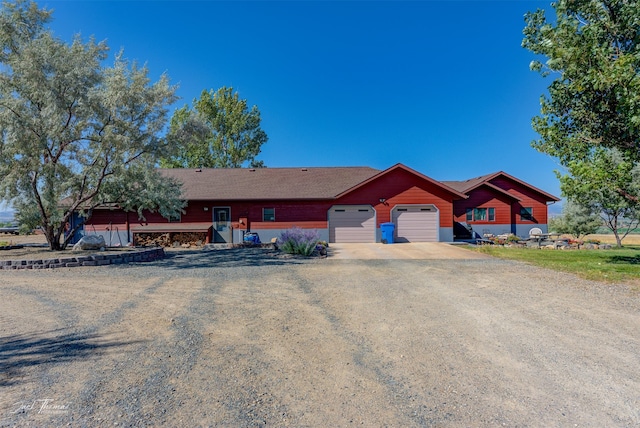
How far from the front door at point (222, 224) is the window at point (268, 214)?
2.06 meters

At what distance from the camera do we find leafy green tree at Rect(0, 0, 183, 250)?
11.1 meters

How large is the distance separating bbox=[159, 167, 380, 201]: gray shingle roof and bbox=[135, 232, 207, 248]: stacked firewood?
218 centimetres

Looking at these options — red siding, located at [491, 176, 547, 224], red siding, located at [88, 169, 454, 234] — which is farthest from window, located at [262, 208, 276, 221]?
red siding, located at [491, 176, 547, 224]

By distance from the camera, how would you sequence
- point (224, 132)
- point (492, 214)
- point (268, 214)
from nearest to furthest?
1. point (268, 214)
2. point (492, 214)
3. point (224, 132)

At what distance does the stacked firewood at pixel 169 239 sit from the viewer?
757 inches

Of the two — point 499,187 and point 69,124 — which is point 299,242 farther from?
point 499,187

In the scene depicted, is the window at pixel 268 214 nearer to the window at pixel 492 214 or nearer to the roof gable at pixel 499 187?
the roof gable at pixel 499 187

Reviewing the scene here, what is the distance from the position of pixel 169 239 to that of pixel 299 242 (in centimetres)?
955

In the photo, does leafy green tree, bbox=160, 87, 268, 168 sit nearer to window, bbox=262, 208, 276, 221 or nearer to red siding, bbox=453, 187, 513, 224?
window, bbox=262, 208, 276, 221

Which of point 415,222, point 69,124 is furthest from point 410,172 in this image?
point 69,124

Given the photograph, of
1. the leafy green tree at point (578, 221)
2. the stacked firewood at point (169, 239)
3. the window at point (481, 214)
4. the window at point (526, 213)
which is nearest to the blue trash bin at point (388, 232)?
the window at point (481, 214)

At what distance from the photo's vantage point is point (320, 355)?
398cm

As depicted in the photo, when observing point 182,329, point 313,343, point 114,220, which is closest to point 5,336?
point 182,329

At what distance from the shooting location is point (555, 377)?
11.2 ft
